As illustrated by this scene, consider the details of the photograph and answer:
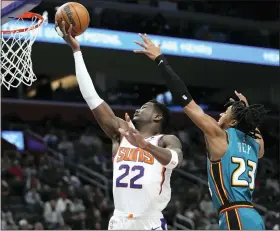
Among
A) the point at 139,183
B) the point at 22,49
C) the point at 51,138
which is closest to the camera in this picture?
the point at 139,183

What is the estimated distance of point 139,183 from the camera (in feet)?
13.6

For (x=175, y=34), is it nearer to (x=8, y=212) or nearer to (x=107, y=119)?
(x=8, y=212)

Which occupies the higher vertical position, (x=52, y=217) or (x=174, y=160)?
(x=174, y=160)

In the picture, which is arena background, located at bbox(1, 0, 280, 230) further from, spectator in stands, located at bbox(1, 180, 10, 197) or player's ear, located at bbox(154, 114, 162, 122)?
player's ear, located at bbox(154, 114, 162, 122)

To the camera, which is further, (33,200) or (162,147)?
(33,200)

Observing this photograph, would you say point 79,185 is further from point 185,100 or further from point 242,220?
point 185,100

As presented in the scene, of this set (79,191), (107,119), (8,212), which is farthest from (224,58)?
(107,119)

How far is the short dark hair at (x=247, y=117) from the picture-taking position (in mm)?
4781

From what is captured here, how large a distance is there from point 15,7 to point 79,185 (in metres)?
8.82

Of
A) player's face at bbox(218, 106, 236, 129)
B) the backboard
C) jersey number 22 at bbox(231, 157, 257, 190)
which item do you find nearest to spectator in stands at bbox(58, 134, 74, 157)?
player's face at bbox(218, 106, 236, 129)

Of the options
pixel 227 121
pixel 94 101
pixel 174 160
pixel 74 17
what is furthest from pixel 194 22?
pixel 174 160

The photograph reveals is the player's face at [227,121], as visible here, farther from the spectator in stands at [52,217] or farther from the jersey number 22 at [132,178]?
the spectator in stands at [52,217]

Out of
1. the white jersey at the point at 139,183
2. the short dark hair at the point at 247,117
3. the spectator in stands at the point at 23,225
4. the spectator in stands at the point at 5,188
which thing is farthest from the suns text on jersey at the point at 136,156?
the spectator in stands at the point at 5,188

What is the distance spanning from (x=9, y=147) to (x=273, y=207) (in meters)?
5.83
